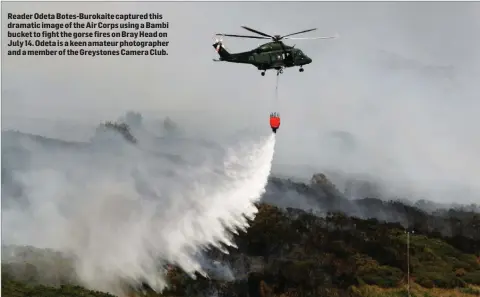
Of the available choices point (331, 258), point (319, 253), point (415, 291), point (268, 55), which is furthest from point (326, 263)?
point (268, 55)

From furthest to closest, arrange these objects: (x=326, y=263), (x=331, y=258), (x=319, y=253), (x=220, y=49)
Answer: (x=319, y=253) → (x=331, y=258) → (x=326, y=263) → (x=220, y=49)

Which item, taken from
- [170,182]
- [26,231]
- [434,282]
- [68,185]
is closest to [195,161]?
[170,182]

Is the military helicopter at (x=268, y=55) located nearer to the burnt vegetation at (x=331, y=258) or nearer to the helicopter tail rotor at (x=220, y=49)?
the helicopter tail rotor at (x=220, y=49)

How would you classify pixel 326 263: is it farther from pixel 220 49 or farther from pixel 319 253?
pixel 220 49

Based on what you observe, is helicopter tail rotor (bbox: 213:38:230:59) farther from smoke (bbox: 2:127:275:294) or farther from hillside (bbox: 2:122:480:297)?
hillside (bbox: 2:122:480:297)

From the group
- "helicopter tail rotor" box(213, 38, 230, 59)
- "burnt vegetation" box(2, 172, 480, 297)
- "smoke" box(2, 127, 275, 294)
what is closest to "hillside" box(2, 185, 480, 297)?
"burnt vegetation" box(2, 172, 480, 297)

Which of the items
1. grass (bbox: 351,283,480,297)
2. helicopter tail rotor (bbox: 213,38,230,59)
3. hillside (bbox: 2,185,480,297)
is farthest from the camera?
grass (bbox: 351,283,480,297)

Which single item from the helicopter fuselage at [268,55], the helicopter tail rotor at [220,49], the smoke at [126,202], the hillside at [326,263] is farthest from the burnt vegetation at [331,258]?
the helicopter tail rotor at [220,49]

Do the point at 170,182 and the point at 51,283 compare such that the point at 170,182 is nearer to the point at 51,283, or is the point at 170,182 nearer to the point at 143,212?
the point at 143,212
